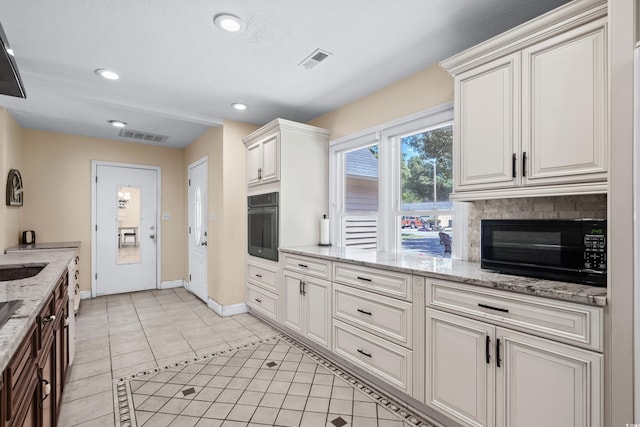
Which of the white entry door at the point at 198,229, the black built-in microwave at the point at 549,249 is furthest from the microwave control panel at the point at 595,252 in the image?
the white entry door at the point at 198,229

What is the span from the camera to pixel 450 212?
2518 mm

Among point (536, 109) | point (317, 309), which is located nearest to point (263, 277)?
point (317, 309)

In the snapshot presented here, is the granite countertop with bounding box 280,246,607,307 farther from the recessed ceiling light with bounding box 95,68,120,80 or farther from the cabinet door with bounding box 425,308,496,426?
the recessed ceiling light with bounding box 95,68,120,80

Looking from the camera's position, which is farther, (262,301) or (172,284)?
(172,284)

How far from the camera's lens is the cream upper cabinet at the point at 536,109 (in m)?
1.49

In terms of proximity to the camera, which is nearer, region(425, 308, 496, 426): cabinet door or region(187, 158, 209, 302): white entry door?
region(425, 308, 496, 426): cabinet door

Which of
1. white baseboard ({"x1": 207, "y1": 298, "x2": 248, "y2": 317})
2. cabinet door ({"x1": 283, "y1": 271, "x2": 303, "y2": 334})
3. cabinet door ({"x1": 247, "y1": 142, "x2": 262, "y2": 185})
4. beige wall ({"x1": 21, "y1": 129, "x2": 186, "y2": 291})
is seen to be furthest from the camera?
beige wall ({"x1": 21, "y1": 129, "x2": 186, "y2": 291})

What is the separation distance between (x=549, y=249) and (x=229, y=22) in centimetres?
227

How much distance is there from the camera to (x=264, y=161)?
12.0ft

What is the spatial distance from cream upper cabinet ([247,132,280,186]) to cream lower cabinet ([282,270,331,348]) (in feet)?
3.66

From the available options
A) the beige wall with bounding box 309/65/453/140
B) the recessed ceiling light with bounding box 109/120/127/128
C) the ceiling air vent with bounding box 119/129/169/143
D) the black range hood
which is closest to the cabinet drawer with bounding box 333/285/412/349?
the beige wall with bounding box 309/65/453/140

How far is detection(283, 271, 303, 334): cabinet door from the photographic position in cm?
303

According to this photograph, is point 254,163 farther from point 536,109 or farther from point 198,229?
point 536,109

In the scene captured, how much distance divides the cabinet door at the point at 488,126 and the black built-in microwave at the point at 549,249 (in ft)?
0.89
